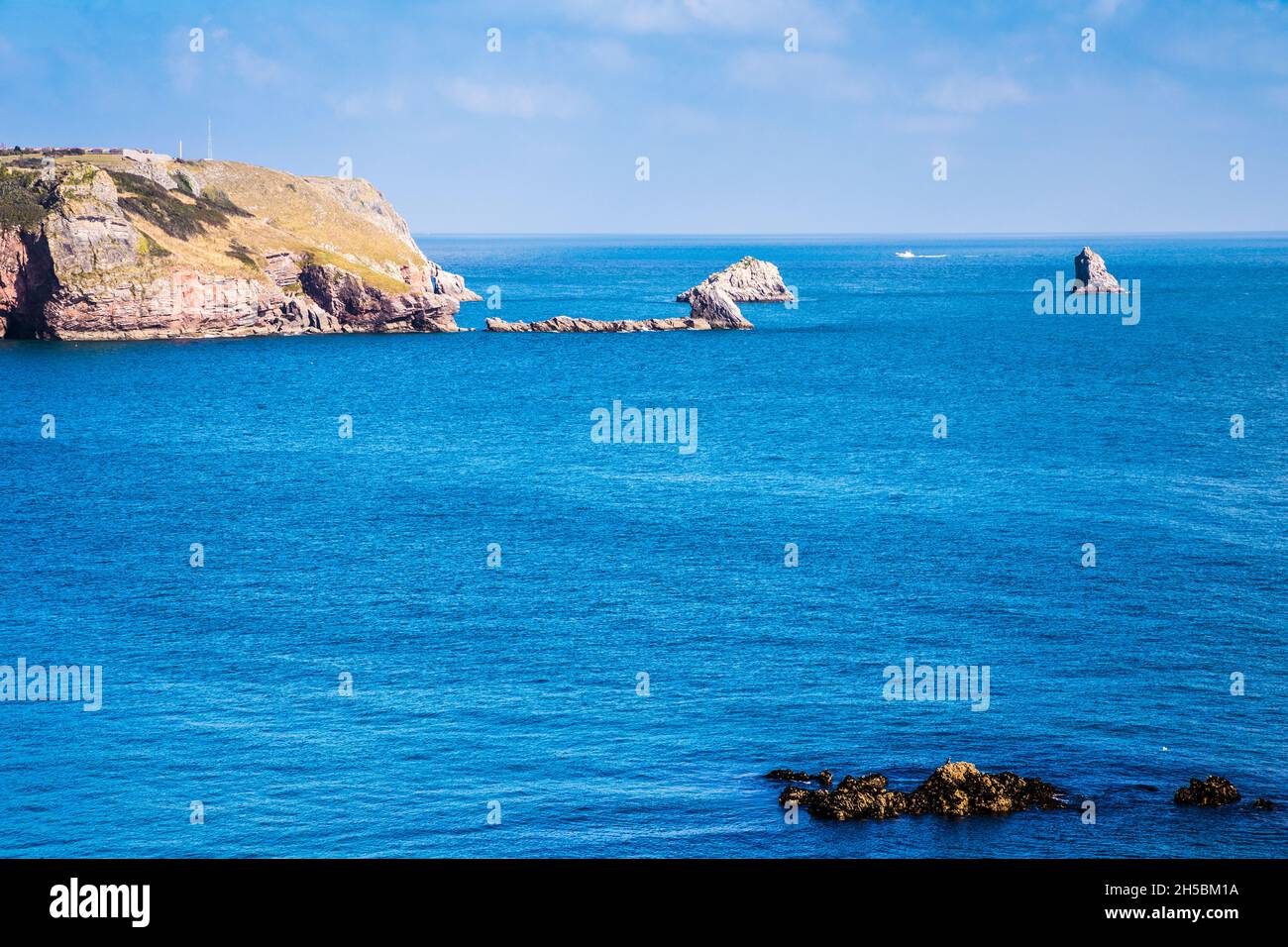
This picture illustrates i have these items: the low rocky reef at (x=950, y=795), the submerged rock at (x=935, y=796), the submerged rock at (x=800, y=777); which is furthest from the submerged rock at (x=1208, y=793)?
the submerged rock at (x=800, y=777)

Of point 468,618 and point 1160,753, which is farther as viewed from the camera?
point 468,618

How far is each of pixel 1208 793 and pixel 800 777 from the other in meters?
16.0

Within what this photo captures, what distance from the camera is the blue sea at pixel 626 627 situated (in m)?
51.9

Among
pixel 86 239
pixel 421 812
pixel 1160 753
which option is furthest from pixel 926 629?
pixel 86 239

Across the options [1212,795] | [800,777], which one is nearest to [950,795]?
[800,777]

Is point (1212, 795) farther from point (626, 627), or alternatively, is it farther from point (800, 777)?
point (626, 627)

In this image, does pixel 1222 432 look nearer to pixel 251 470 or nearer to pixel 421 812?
pixel 251 470

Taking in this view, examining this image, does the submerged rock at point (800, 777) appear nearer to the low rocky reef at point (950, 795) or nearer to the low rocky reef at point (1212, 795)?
the low rocky reef at point (950, 795)

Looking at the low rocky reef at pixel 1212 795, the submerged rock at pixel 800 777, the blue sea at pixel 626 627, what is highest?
the blue sea at pixel 626 627

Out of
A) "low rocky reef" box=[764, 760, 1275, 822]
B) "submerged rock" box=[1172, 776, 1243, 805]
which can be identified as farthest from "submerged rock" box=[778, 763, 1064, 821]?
"submerged rock" box=[1172, 776, 1243, 805]

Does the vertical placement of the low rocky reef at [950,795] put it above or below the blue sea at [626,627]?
below

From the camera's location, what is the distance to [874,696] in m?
65.0

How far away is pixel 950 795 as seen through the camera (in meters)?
51.6
